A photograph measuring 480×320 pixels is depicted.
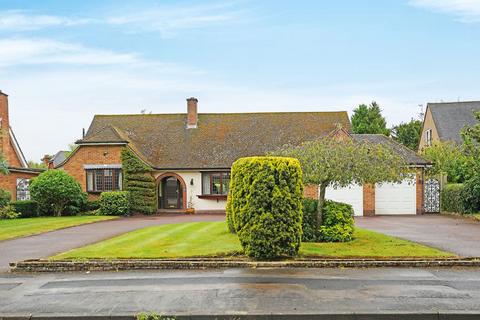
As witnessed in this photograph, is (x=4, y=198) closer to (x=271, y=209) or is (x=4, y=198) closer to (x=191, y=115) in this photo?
(x=191, y=115)

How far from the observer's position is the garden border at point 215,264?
37.7ft

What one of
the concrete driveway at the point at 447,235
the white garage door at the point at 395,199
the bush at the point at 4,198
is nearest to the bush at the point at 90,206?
the bush at the point at 4,198

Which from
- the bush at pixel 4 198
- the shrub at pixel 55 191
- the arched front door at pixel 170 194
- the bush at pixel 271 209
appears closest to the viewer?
the bush at pixel 271 209

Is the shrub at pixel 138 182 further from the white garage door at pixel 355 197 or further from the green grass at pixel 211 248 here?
the green grass at pixel 211 248

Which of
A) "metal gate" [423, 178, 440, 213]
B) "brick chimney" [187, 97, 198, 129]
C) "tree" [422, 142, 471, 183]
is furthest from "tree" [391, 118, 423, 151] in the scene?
"brick chimney" [187, 97, 198, 129]

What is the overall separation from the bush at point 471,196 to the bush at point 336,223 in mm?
13197

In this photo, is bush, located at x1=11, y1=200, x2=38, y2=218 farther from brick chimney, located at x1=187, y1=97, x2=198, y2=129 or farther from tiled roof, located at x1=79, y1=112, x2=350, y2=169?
brick chimney, located at x1=187, y1=97, x2=198, y2=129

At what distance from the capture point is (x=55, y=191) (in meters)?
29.2

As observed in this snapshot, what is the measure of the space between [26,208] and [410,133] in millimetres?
39493

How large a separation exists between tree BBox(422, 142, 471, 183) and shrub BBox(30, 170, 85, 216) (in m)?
20.5

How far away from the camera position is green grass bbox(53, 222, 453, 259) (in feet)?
41.3

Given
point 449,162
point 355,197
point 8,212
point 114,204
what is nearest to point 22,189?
point 8,212

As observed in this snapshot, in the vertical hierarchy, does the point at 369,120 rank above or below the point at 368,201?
above

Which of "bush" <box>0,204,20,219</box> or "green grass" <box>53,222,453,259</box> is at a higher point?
"green grass" <box>53,222,453,259</box>
